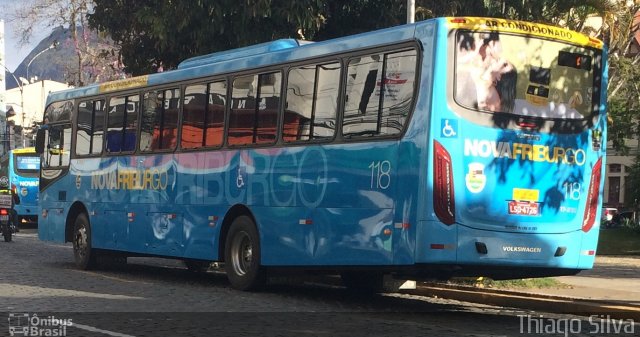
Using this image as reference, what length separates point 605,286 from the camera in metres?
17.5

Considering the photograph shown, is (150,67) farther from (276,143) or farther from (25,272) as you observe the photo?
(276,143)

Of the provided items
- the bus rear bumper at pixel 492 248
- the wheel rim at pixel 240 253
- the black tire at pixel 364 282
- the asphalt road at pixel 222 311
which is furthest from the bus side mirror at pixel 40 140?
the bus rear bumper at pixel 492 248

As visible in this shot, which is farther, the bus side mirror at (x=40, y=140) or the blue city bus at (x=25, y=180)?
the blue city bus at (x=25, y=180)

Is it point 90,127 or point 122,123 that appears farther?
point 90,127

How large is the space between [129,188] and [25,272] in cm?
232

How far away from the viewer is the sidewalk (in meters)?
15.5

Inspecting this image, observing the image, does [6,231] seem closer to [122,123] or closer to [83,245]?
[83,245]

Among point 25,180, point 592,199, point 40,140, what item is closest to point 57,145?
point 40,140

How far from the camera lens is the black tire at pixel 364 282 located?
16.9 metres

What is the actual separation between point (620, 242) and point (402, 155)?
25688 mm

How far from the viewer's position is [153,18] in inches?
890

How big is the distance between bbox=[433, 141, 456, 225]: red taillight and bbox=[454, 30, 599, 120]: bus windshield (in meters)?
0.67

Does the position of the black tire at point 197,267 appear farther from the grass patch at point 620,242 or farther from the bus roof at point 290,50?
the grass patch at point 620,242

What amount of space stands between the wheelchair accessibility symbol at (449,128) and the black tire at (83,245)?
990 cm
